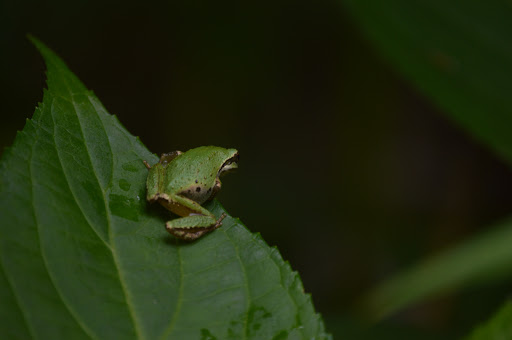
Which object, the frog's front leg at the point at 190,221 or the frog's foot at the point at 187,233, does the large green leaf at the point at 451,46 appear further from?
the frog's foot at the point at 187,233

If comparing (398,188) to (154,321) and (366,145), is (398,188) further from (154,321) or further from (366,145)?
(154,321)

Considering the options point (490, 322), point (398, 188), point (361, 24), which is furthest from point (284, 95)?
point (490, 322)

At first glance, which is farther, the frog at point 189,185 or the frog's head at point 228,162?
the frog's head at point 228,162

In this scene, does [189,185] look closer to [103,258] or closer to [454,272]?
[103,258]

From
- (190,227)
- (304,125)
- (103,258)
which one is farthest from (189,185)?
(304,125)

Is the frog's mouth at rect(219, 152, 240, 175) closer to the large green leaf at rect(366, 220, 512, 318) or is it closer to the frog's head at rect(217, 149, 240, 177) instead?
the frog's head at rect(217, 149, 240, 177)

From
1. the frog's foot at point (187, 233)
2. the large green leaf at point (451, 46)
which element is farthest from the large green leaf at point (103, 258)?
the large green leaf at point (451, 46)
